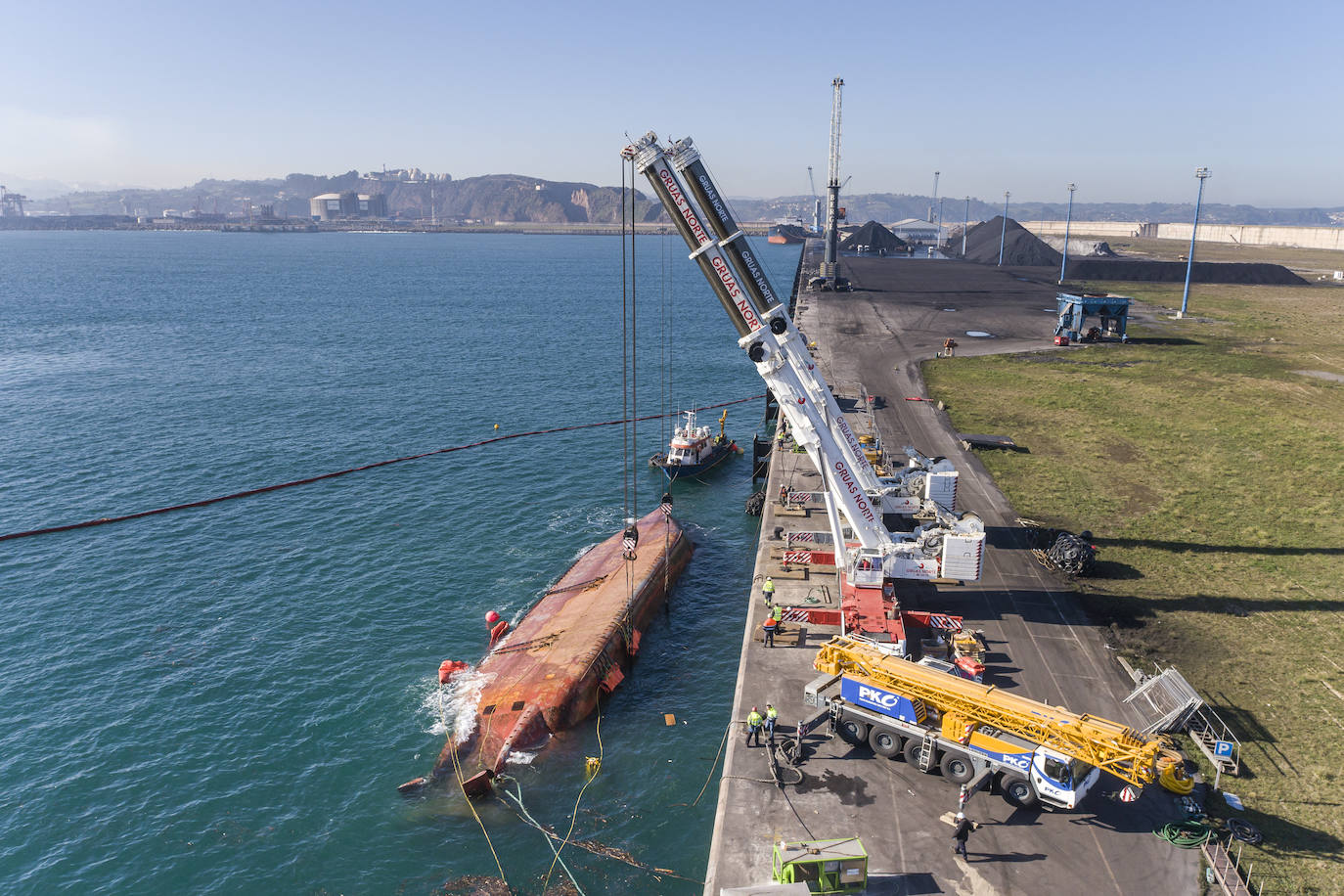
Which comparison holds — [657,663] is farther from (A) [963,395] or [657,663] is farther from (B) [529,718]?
(A) [963,395]

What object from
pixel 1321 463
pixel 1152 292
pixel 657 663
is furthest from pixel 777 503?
pixel 1152 292

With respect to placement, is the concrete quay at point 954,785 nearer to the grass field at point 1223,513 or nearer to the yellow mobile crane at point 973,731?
A: the yellow mobile crane at point 973,731

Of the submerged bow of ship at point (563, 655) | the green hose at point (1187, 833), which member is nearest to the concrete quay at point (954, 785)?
the green hose at point (1187, 833)

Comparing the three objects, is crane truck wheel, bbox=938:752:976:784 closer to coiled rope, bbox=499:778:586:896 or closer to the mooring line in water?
coiled rope, bbox=499:778:586:896

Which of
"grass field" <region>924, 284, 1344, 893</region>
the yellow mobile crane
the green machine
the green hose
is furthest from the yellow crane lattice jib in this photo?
the green machine

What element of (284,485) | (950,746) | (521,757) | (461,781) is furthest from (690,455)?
(950,746)

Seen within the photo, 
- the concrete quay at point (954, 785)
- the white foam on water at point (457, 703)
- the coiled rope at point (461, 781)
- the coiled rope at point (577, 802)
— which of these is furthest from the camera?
the white foam on water at point (457, 703)
